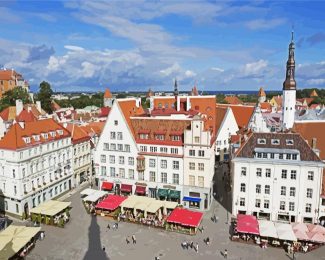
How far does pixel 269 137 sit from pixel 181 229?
21544mm

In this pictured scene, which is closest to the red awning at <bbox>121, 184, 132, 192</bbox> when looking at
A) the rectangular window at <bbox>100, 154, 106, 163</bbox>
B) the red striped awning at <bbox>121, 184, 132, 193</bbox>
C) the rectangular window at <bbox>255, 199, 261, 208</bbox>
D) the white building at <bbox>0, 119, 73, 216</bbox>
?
the red striped awning at <bbox>121, 184, 132, 193</bbox>

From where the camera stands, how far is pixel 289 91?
239 ft

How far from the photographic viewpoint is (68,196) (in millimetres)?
64438

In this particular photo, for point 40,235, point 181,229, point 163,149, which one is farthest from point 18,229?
point 163,149

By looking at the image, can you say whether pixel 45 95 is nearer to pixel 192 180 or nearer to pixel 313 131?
pixel 192 180

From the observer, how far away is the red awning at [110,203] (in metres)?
54.0

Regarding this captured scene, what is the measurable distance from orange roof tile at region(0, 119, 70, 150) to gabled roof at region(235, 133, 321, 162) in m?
37.4

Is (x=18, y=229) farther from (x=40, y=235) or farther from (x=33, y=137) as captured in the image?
(x=33, y=137)

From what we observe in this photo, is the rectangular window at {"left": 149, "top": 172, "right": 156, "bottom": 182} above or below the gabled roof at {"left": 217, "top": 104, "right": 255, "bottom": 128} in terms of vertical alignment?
below

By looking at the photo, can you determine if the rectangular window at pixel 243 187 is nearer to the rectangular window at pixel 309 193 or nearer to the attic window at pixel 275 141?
the attic window at pixel 275 141

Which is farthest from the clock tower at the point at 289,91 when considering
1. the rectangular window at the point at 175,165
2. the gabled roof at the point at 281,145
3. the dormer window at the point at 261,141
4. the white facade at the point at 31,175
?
the white facade at the point at 31,175

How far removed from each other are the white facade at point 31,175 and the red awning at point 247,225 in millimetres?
37088

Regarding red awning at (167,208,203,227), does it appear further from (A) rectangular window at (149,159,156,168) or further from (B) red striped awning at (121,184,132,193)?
(B) red striped awning at (121,184,132,193)

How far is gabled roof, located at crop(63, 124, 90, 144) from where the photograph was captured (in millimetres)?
70938
